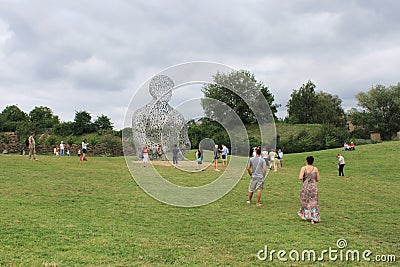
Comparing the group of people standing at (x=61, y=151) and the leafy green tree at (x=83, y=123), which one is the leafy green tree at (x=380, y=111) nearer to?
the leafy green tree at (x=83, y=123)

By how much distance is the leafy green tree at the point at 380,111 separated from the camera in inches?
3022

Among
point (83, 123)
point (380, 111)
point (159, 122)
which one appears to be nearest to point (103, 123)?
point (83, 123)

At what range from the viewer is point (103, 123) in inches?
2884

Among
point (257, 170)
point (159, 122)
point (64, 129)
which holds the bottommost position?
point (257, 170)

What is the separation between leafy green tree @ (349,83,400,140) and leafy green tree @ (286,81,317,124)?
986 centimetres

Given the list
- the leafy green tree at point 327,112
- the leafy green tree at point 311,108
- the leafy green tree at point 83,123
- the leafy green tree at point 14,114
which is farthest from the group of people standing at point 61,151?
the leafy green tree at point 327,112

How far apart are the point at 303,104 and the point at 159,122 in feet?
223

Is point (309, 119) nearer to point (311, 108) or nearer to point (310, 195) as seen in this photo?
point (311, 108)

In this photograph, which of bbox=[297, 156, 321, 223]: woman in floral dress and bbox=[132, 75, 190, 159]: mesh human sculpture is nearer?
Answer: bbox=[297, 156, 321, 223]: woman in floral dress

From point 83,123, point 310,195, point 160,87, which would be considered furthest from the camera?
point 83,123

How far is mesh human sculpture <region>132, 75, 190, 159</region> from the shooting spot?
28359mm

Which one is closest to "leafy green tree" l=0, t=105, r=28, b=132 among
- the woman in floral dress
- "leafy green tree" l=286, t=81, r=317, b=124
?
"leafy green tree" l=286, t=81, r=317, b=124

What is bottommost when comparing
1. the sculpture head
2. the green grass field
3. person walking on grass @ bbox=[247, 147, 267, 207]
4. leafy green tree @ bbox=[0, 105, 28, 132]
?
the green grass field

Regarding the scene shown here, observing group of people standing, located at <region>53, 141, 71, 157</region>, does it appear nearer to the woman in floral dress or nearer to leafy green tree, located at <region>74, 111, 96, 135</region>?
leafy green tree, located at <region>74, 111, 96, 135</region>
